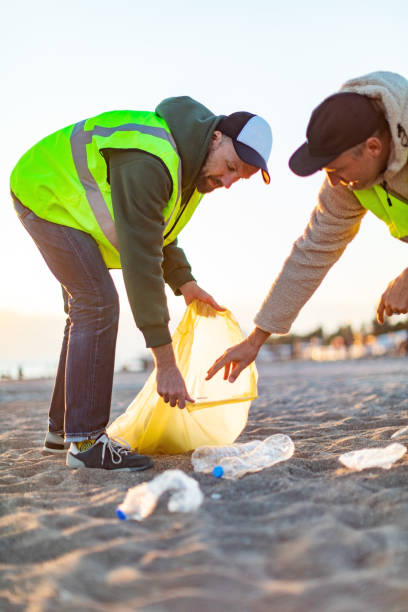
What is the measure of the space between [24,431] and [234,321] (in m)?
1.73

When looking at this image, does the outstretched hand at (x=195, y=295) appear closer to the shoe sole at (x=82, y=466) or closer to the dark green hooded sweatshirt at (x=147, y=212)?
the dark green hooded sweatshirt at (x=147, y=212)

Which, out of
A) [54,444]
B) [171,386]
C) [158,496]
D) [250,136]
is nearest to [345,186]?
[250,136]

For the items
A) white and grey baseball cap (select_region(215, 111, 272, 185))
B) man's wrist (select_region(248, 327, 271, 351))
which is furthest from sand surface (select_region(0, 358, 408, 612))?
white and grey baseball cap (select_region(215, 111, 272, 185))

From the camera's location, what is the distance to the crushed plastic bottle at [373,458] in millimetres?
1937

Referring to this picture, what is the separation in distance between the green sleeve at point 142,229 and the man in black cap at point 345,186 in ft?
1.45

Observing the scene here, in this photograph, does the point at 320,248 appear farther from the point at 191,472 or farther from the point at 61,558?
the point at 61,558

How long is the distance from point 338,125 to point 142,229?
2.50 ft

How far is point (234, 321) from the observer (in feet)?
8.91

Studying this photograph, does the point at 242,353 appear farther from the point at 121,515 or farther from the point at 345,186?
the point at 121,515

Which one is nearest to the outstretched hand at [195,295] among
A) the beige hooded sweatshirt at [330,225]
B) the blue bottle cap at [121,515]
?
the beige hooded sweatshirt at [330,225]

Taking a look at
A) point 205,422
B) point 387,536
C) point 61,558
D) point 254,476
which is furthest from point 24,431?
point 387,536

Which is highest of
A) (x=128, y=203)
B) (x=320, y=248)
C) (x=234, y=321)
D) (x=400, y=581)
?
(x=128, y=203)

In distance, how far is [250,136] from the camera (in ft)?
6.93

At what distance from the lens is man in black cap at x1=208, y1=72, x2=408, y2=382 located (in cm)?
178
